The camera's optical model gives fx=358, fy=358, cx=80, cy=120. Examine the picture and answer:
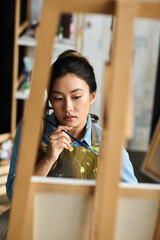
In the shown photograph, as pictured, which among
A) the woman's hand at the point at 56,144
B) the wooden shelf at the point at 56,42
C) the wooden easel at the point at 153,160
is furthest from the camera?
the wooden easel at the point at 153,160

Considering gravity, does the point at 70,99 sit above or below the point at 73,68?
below

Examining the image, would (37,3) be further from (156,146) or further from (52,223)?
(52,223)

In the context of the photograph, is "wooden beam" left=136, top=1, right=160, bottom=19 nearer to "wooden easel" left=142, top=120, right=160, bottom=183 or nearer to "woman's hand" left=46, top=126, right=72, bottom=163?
"woman's hand" left=46, top=126, right=72, bottom=163

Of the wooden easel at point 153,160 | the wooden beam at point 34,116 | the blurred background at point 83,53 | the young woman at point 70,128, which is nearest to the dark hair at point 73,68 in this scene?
the young woman at point 70,128

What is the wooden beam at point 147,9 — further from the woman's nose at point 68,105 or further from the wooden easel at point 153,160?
the wooden easel at point 153,160

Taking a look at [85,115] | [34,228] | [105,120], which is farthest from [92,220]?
[85,115]

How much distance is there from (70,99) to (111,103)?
1.20 ft

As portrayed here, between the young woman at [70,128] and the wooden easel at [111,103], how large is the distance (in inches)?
11.3

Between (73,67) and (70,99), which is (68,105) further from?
(73,67)

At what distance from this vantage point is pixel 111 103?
2.88 ft

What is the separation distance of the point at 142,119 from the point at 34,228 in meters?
2.50

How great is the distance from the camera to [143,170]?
310cm

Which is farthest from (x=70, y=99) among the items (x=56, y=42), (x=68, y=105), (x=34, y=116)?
(x=56, y=42)

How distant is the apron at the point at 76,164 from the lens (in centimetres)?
130
